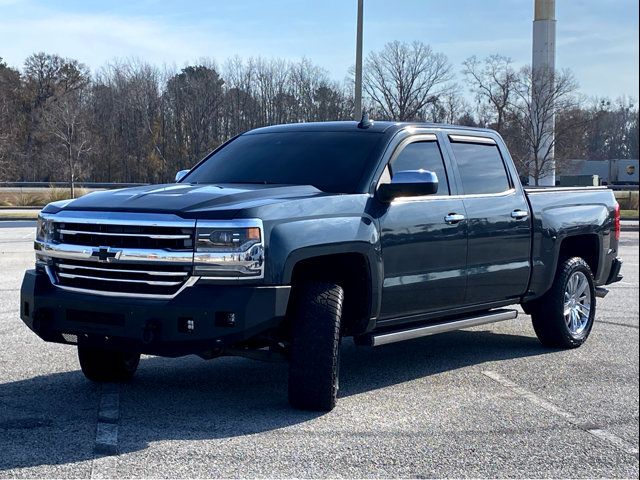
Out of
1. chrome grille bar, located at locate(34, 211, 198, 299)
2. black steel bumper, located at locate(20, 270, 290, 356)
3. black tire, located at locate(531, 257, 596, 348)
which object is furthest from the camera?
black tire, located at locate(531, 257, 596, 348)

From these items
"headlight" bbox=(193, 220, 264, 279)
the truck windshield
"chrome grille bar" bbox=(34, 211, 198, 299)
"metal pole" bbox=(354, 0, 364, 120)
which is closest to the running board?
the truck windshield

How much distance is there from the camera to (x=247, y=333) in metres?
5.32

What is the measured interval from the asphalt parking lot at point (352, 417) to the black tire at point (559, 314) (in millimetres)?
124

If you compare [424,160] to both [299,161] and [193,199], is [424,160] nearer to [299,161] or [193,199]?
[299,161]

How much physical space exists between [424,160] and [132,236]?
2.60 metres

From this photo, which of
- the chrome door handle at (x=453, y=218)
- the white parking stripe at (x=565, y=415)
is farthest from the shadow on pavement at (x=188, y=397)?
the chrome door handle at (x=453, y=218)

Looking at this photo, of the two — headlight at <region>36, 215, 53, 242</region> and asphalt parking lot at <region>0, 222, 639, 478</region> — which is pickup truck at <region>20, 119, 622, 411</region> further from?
A: asphalt parking lot at <region>0, 222, 639, 478</region>

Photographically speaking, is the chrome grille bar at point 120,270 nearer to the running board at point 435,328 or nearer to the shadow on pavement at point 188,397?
the shadow on pavement at point 188,397

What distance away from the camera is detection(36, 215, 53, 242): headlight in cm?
591

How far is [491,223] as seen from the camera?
721 centimetres

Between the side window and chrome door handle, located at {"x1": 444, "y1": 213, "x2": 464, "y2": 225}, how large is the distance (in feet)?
0.73

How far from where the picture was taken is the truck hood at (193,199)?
5453 mm

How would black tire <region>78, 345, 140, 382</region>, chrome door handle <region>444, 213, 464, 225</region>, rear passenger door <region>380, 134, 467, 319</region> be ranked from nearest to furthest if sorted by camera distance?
1. rear passenger door <region>380, 134, 467, 319</region>
2. black tire <region>78, 345, 140, 382</region>
3. chrome door handle <region>444, 213, 464, 225</region>

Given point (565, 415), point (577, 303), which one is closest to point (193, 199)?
point (565, 415)
